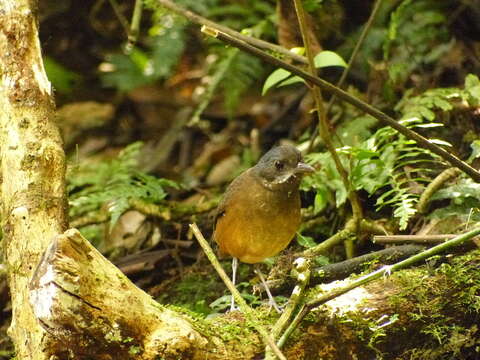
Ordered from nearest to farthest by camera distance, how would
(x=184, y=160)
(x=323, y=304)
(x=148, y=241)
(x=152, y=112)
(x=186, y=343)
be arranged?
(x=186, y=343) < (x=323, y=304) < (x=148, y=241) < (x=184, y=160) < (x=152, y=112)

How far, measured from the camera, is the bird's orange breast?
12.9ft

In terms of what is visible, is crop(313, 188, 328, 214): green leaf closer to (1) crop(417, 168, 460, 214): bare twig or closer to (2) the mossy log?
(1) crop(417, 168, 460, 214): bare twig

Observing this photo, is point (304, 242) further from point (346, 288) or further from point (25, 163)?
point (25, 163)

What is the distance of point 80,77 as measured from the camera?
846cm

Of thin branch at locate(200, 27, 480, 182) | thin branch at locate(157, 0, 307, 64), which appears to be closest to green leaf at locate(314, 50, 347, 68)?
thin branch at locate(157, 0, 307, 64)

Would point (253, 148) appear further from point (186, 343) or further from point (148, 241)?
point (186, 343)

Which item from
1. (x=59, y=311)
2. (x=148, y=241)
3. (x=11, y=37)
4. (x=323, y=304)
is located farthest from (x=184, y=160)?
(x=59, y=311)

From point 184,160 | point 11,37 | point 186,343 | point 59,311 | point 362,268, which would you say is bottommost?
point 184,160

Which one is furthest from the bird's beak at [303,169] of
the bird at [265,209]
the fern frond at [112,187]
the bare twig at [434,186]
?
the fern frond at [112,187]

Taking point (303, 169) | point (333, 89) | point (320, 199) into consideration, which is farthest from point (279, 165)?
point (333, 89)

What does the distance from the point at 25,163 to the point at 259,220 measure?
1335 millimetres

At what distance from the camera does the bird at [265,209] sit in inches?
155

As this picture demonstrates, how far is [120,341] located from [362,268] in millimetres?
1548

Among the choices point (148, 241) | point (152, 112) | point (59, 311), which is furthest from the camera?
point (152, 112)
